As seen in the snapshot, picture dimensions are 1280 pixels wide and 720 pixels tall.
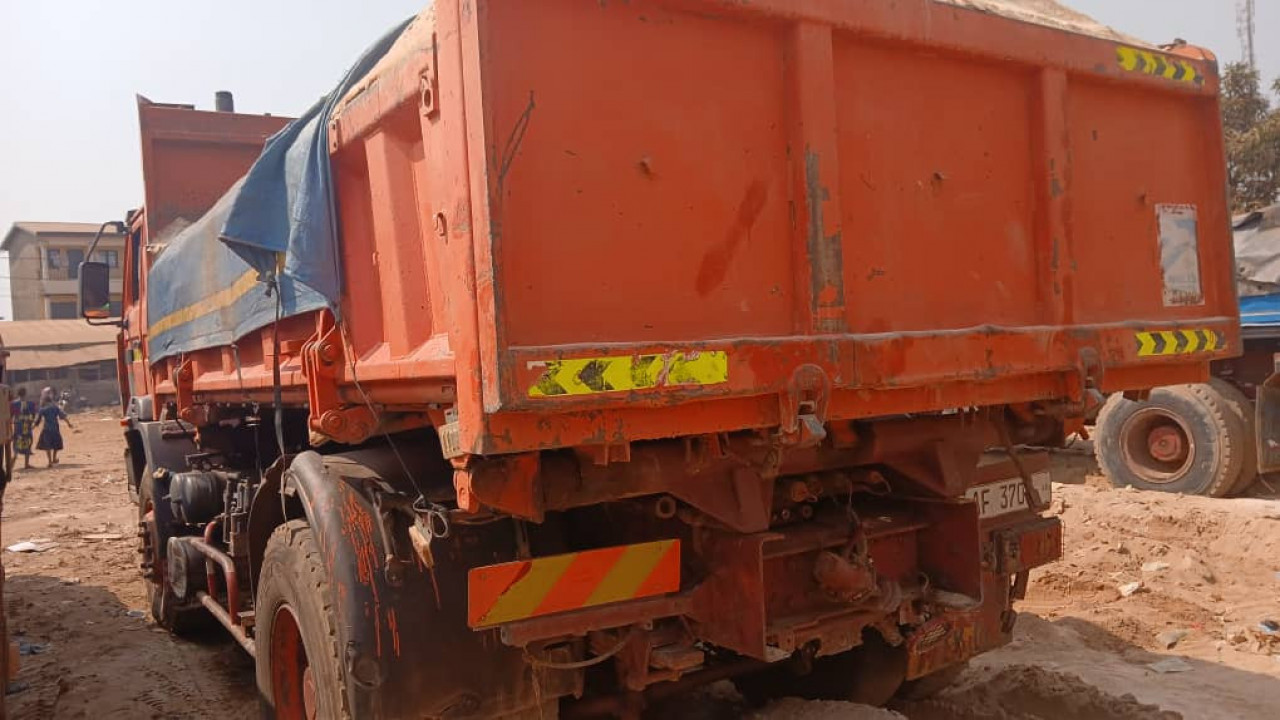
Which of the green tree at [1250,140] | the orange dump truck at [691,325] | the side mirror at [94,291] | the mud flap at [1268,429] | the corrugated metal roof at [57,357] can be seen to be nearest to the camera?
the orange dump truck at [691,325]

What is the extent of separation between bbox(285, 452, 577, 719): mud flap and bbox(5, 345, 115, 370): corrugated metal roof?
3177 cm

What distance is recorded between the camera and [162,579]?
5926 mm

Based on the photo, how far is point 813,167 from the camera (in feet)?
8.13

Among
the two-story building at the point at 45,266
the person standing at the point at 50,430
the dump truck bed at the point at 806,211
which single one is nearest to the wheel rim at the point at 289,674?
the dump truck bed at the point at 806,211

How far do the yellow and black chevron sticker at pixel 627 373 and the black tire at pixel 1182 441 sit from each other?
693 centimetres

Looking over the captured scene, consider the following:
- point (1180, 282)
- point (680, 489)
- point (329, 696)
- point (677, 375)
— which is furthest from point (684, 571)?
point (1180, 282)

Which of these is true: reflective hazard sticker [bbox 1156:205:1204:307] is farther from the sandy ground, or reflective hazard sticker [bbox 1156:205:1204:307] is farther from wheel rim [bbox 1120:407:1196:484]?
wheel rim [bbox 1120:407:1196:484]

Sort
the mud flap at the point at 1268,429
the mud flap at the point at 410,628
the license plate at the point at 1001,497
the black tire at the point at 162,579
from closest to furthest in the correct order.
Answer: the mud flap at the point at 410,628, the license plate at the point at 1001,497, the black tire at the point at 162,579, the mud flap at the point at 1268,429

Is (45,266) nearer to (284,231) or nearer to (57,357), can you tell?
(57,357)

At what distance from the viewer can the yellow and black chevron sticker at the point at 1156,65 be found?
3143mm

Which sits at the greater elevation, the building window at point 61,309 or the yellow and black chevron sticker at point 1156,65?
the building window at point 61,309

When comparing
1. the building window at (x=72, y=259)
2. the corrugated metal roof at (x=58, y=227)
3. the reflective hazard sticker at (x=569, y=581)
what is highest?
the corrugated metal roof at (x=58, y=227)

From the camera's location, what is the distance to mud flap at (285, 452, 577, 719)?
258 cm

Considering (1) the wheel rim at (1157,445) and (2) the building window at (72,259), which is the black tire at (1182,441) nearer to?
(1) the wheel rim at (1157,445)
